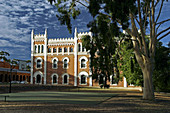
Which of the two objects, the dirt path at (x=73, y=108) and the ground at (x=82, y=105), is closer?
the dirt path at (x=73, y=108)

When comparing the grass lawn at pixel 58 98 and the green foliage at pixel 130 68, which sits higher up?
the green foliage at pixel 130 68

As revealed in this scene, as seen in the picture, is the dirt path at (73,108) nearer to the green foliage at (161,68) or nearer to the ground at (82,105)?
the ground at (82,105)

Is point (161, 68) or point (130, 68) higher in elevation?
point (130, 68)

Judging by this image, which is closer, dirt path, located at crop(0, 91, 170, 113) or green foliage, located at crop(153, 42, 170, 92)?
dirt path, located at crop(0, 91, 170, 113)

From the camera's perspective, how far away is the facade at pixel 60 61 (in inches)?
1754

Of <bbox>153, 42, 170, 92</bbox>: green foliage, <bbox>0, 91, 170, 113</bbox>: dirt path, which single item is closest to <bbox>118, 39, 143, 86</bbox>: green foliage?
<bbox>153, 42, 170, 92</bbox>: green foliage

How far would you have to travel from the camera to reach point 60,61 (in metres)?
46.1

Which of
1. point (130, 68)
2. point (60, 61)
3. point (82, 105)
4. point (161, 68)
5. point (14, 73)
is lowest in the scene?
point (82, 105)

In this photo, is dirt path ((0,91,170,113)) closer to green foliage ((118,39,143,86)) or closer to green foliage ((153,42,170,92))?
green foliage ((153,42,170,92))

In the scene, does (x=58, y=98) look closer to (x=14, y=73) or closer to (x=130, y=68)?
(x=130, y=68)

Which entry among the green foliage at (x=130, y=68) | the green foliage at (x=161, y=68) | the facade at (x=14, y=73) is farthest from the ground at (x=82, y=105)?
the facade at (x=14, y=73)

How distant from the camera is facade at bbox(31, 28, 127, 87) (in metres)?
44.6

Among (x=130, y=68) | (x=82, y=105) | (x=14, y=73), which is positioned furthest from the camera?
(x=14, y=73)

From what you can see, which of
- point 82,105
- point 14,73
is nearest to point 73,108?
point 82,105
